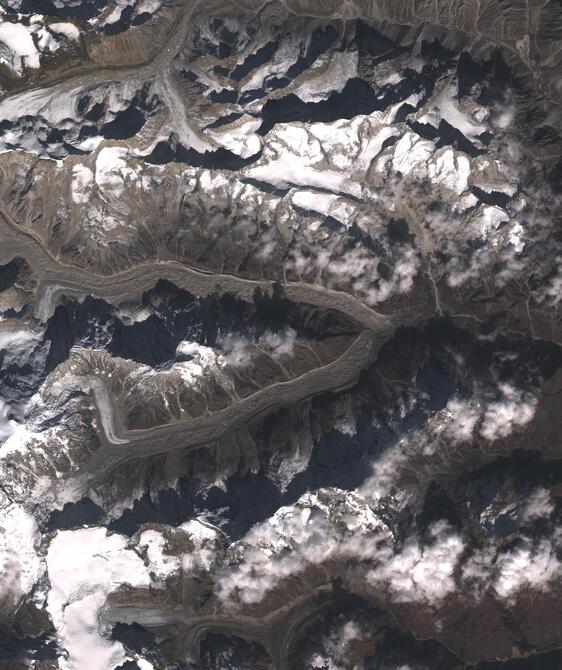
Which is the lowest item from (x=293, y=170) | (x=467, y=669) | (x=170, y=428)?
(x=467, y=669)

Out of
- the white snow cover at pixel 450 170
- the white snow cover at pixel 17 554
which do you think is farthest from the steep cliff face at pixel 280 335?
the white snow cover at pixel 17 554

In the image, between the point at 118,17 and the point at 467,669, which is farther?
the point at 118,17

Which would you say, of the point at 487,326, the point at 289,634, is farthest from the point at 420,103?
the point at 289,634

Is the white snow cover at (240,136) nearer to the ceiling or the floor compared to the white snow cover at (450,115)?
nearer to the ceiling

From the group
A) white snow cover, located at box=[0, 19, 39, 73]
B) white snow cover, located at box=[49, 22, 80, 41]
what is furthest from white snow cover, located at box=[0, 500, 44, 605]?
white snow cover, located at box=[49, 22, 80, 41]

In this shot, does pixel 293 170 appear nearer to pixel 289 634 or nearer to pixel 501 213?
pixel 501 213

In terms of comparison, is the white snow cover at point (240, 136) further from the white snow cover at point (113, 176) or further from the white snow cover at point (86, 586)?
the white snow cover at point (86, 586)
